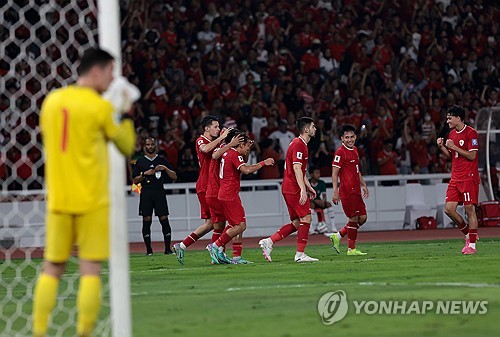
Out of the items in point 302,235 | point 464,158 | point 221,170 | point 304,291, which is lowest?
point 304,291

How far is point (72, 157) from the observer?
701 centimetres

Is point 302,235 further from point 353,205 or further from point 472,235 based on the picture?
point 472,235

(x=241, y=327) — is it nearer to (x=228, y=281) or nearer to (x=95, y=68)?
(x=95, y=68)

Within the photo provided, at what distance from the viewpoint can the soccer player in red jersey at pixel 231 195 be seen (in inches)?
604

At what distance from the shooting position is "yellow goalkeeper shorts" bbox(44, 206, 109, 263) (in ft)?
23.2

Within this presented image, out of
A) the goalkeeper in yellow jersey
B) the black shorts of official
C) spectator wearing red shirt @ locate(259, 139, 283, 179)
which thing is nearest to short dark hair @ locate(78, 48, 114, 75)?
the goalkeeper in yellow jersey

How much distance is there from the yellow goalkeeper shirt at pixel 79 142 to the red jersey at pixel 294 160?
327 inches

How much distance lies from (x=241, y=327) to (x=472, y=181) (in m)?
8.30

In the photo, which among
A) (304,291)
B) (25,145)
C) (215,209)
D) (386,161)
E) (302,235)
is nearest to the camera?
(304,291)

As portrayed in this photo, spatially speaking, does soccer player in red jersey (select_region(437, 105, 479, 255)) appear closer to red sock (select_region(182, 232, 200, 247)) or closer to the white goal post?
red sock (select_region(182, 232, 200, 247))

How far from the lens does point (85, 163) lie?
7.00 metres

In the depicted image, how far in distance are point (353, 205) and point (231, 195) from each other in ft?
6.96

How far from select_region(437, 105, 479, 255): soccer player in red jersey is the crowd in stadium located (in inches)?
328

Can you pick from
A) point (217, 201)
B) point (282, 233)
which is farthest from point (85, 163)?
point (217, 201)
